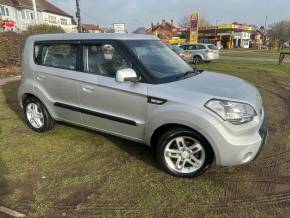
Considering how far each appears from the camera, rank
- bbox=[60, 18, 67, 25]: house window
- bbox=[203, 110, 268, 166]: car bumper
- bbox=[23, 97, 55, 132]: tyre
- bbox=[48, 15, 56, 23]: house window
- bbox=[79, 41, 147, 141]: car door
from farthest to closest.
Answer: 1. bbox=[60, 18, 67, 25]: house window
2. bbox=[48, 15, 56, 23]: house window
3. bbox=[23, 97, 55, 132]: tyre
4. bbox=[79, 41, 147, 141]: car door
5. bbox=[203, 110, 268, 166]: car bumper

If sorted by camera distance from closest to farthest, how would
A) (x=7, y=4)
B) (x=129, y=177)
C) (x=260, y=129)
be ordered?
(x=260, y=129) → (x=129, y=177) → (x=7, y=4)

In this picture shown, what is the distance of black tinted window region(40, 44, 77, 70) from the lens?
4.29m

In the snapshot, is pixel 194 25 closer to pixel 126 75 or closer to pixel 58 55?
pixel 58 55

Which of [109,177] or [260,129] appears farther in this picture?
[109,177]

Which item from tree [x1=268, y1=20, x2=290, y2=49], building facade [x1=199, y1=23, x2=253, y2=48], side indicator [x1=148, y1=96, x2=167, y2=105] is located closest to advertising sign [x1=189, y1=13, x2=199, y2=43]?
building facade [x1=199, y1=23, x2=253, y2=48]

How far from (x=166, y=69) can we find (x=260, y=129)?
4.94 feet

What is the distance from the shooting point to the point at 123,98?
3.71 m

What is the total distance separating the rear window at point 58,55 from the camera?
4.30 metres

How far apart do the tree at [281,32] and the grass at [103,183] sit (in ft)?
248

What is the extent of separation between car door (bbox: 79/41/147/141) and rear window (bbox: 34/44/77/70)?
27cm

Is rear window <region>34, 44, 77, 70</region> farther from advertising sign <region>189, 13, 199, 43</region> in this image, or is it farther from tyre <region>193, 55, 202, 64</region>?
advertising sign <region>189, 13, 199, 43</region>

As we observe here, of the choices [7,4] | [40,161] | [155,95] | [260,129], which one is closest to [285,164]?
[260,129]

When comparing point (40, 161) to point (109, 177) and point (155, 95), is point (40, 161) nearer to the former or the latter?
point (109, 177)

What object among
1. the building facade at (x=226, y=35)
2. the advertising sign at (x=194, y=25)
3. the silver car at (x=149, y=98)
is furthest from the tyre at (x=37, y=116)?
the building facade at (x=226, y=35)
